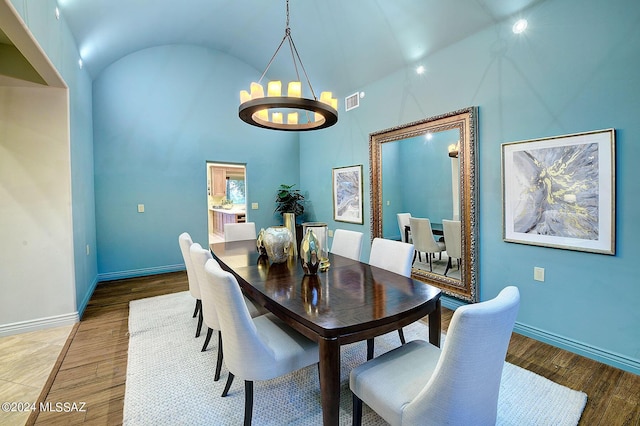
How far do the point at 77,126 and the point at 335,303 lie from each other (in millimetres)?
3606

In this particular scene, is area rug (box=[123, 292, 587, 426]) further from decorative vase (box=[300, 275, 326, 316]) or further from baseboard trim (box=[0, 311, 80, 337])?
baseboard trim (box=[0, 311, 80, 337])

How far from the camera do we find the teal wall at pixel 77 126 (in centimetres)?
217

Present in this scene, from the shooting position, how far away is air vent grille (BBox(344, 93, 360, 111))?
445cm

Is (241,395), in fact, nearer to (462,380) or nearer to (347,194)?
(462,380)

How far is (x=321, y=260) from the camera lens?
2.17 meters

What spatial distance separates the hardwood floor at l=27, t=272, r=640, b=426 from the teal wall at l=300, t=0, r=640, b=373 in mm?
200

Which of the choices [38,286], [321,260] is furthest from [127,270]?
[321,260]

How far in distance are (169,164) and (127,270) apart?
181 centimetres

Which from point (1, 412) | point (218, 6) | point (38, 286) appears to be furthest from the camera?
point (218, 6)

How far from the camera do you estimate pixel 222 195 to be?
8.33 metres

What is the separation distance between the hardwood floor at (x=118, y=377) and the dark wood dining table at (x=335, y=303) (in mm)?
1058

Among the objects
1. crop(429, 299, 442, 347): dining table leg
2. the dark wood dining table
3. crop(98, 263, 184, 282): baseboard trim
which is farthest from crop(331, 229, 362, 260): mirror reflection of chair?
crop(98, 263, 184, 282): baseboard trim

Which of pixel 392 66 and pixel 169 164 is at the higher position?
pixel 392 66

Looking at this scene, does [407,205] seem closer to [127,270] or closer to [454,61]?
[454,61]
